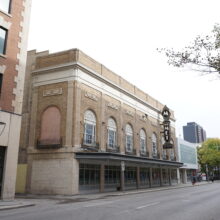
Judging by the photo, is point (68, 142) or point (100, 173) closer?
point (68, 142)

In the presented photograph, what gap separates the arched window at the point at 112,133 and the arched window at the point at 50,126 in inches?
263

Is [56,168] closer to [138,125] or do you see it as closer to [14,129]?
[14,129]

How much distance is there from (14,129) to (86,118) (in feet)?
33.6

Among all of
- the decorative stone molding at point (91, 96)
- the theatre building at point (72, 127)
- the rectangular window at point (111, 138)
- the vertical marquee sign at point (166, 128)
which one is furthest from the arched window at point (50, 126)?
the vertical marquee sign at point (166, 128)

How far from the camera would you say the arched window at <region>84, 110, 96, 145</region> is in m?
26.9

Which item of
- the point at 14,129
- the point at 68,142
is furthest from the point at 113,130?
the point at 14,129

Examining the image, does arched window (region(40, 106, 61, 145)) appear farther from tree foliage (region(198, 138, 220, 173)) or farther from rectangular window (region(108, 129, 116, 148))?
tree foliage (region(198, 138, 220, 173))

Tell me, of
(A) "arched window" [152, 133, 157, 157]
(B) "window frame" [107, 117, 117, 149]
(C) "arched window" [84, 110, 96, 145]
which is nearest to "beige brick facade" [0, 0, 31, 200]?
(C) "arched window" [84, 110, 96, 145]

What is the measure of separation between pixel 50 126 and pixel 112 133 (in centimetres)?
775

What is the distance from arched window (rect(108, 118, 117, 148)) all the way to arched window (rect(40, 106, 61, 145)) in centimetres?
668

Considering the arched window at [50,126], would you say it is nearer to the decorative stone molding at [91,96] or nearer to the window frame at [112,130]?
the decorative stone molding at [91,96]

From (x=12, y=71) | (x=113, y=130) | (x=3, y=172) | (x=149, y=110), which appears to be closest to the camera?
(x=3, y=172)

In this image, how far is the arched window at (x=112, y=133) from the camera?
30.7m

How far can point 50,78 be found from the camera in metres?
27.7
